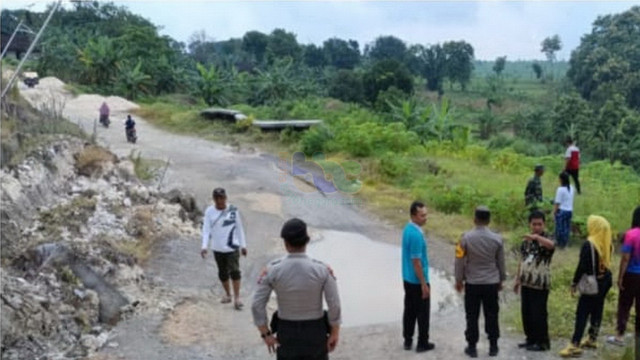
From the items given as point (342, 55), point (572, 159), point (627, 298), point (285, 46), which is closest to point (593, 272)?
point (627, 298)

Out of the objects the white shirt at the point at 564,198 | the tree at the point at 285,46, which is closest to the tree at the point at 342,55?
the tree at the point at 285,46

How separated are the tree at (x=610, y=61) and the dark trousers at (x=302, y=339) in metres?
37.6

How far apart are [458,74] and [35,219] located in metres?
60.4

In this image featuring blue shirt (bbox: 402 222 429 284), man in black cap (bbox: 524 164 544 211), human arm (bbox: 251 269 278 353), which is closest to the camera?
human arm (bbox: 251 269 278 353)

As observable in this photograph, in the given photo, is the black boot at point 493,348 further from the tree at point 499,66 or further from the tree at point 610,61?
the tree at point 499,66

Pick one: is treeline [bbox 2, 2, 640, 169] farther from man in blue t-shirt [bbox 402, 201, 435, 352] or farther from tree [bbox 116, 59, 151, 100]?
man in blue t-shirt [bbox 402, 201, 435, 352]

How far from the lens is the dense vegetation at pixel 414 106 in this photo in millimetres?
14680

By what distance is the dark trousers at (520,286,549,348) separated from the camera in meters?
6.33

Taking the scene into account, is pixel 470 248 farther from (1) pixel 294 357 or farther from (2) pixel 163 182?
(2) pixel 163 182

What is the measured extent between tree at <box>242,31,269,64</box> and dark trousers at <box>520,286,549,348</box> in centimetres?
6327

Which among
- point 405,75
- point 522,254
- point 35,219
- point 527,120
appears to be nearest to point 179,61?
point 405,75

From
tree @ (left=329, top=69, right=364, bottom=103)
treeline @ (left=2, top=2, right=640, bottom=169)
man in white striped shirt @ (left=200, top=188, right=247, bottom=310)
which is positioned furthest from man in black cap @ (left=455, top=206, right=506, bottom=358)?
tree @ (left=329, top=69, right=364, bottom=103)

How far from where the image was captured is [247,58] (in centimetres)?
6731

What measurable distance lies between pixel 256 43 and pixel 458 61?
20.5 metres
